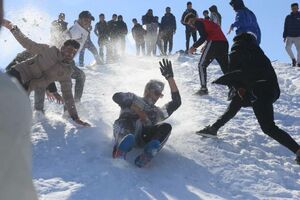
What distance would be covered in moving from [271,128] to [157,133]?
1.34m

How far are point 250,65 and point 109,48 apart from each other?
11996 mm

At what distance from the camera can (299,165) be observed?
19.7 ft

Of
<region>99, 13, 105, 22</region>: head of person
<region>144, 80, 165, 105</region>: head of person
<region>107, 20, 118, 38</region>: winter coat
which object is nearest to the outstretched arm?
<region>144, 80, 165, 105</region>: head of person

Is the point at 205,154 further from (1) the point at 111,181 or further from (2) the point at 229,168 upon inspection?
(1) the point at 111,181

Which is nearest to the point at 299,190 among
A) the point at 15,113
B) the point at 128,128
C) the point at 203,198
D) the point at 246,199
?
the point at 246,199

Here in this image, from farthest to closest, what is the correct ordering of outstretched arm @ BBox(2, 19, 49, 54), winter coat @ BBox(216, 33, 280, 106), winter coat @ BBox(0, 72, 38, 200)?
outstretched arm @ BBox(2, 19, 49, 54) < winter coat @ BBox(216, 33, 280, 106) < winter coat @ BBox(0, 72, 38, 200)

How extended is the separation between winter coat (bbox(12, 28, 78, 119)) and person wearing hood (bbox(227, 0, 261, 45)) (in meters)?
3.16

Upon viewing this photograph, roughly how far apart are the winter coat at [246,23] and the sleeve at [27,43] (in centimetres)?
344

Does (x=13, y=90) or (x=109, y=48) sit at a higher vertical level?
(x=13, y=90)

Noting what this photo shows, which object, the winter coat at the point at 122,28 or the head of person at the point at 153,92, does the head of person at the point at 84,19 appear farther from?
the winter coat at the point at 122,28

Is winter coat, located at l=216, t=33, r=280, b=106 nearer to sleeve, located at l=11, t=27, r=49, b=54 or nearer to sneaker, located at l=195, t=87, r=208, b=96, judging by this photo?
sleeve, located at l=11, t=27, r=49, b=54

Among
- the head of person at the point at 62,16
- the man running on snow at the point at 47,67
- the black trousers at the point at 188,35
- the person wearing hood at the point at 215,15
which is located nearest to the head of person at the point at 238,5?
the man running on snow at the point at 47,67

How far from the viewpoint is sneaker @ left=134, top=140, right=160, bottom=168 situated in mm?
5578

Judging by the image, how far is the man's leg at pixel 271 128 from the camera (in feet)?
19.0
